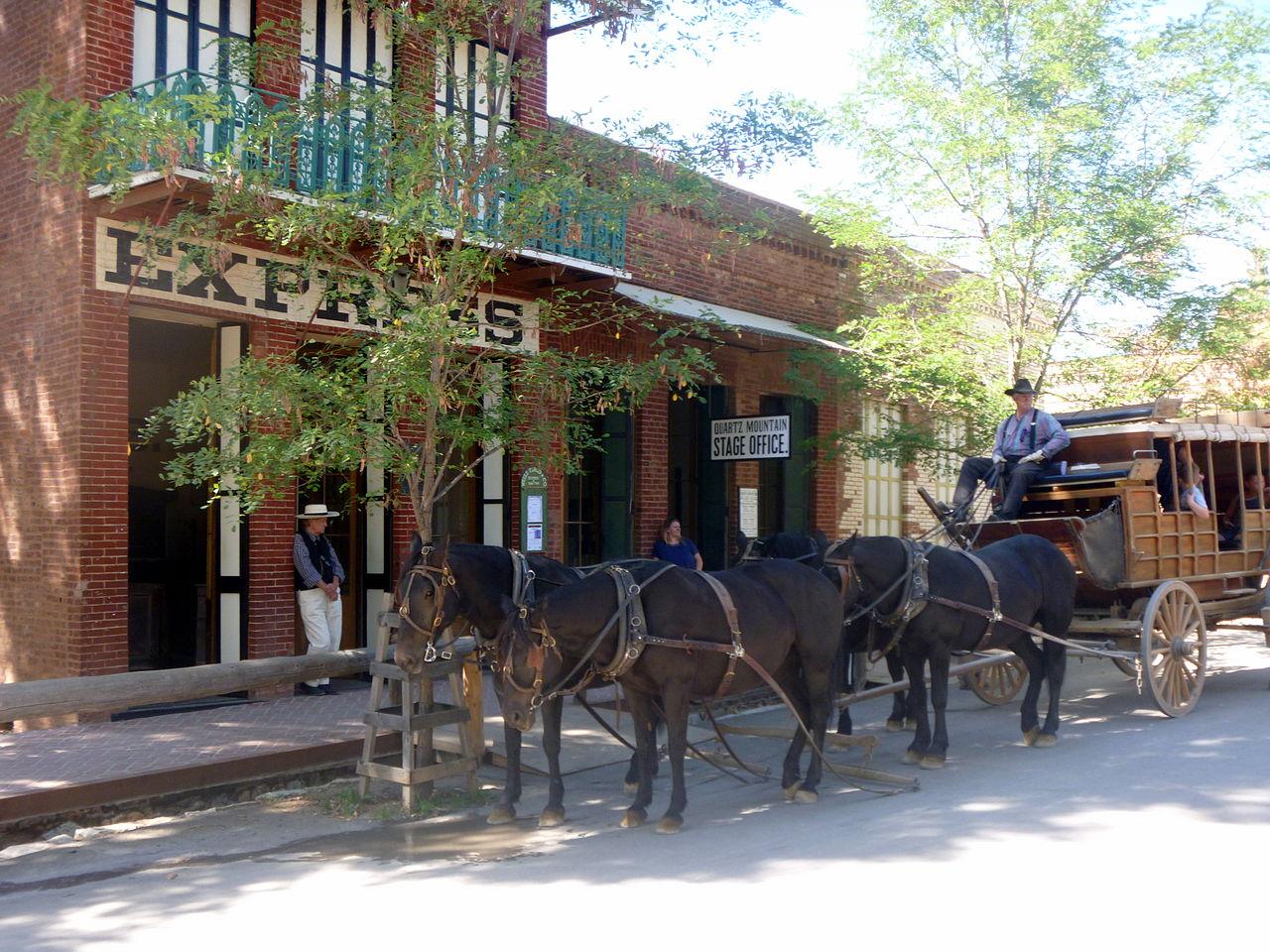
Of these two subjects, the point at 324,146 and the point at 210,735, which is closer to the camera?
the point at 210,735

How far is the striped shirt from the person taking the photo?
10.3 metres

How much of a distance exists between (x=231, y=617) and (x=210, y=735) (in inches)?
94.6

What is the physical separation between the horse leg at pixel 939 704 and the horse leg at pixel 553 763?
8.66 feet

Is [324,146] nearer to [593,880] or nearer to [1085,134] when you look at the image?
[593,880]

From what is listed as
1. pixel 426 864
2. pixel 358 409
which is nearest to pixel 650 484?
pixel 358 409

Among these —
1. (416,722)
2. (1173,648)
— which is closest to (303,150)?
(416,722)

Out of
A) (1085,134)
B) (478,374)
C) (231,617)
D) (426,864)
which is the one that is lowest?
(426,864)

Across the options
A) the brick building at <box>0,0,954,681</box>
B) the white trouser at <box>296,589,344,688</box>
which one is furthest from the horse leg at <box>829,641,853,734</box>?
the white trouser at <box>296,589,344,688</box>

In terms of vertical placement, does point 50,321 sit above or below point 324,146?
below

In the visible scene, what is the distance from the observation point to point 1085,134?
13.4 meters

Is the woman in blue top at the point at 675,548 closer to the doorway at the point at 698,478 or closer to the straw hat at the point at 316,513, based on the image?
the doorway at the point at 698,478

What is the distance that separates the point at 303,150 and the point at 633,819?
7.26 metres

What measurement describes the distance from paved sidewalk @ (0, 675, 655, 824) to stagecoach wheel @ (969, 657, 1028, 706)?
10.6 ft

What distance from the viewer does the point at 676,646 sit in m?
6.82
